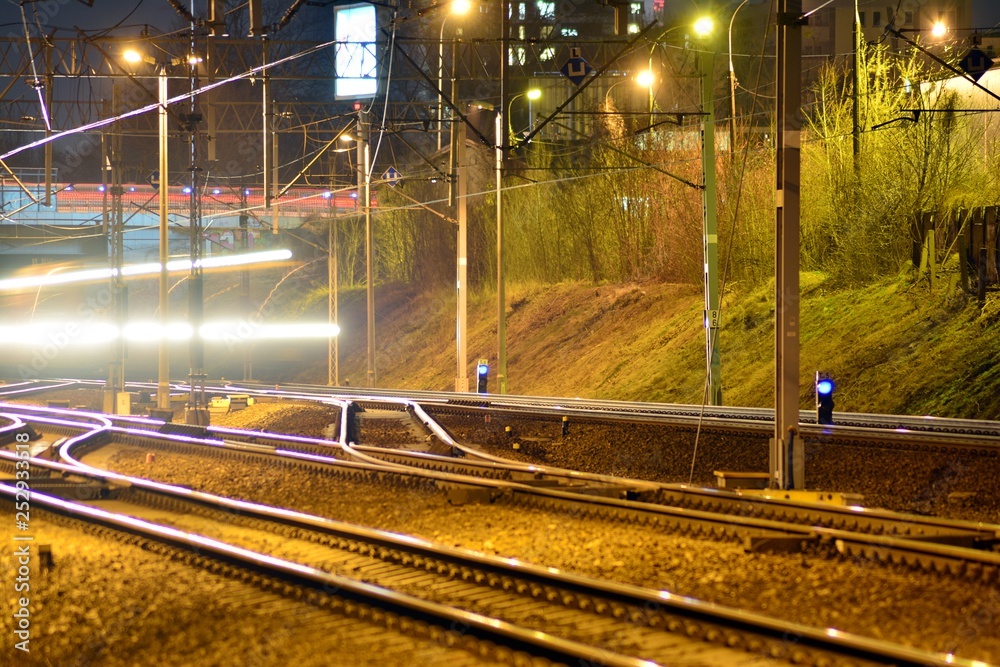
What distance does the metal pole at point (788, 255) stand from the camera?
483 inches

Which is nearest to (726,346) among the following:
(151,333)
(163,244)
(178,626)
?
(163,244)

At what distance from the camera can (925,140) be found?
87.3ft

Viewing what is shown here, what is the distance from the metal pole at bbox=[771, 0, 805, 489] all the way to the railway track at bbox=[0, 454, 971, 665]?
16.6 ft

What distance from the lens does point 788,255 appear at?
12.4m

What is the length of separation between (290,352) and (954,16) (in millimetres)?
49806

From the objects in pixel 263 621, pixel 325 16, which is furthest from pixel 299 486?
pixel 325 16

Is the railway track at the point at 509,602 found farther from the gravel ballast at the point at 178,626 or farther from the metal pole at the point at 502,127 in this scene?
the metal pole at the point at 502,127

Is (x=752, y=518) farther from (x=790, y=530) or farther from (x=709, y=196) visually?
(x=709, y=196)

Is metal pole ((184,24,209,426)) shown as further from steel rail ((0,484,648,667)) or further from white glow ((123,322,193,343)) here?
white glow ((123,322,193,343))

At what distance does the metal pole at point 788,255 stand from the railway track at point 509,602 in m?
5.07

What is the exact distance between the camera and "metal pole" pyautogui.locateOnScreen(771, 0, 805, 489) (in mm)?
12273

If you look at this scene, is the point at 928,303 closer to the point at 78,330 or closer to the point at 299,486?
the point at 299,486

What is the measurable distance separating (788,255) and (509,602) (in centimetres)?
635

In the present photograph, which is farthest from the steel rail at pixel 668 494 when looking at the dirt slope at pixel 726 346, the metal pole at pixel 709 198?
the dirt slope at pixel 726 346
